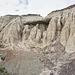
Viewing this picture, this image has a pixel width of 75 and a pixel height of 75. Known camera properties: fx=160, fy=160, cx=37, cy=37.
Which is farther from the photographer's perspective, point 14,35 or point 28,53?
point 14,35

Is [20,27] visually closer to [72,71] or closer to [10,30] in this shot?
[10,30]

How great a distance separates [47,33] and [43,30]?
2.36 m

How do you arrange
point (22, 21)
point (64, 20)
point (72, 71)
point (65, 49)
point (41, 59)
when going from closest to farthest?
point (72, 71)
point (41, 59)
point (65, 49)
point (64, 20)
point (22, 21)

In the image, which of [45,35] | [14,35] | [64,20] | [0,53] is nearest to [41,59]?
[0,53]

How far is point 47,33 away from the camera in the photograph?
20.8 metres

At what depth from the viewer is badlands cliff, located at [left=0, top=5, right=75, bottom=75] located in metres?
16.8

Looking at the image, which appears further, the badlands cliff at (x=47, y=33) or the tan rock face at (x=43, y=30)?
the tan rock face at (x=43, y=30)

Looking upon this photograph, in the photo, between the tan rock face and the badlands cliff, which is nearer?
the badlands cliff

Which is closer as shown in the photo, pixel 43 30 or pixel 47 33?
pixel 47 33

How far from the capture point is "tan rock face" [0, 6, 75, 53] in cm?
1862

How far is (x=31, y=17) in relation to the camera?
2638 cm

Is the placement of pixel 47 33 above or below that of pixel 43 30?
below

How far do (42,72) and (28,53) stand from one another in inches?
143

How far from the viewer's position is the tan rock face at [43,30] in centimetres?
1862
